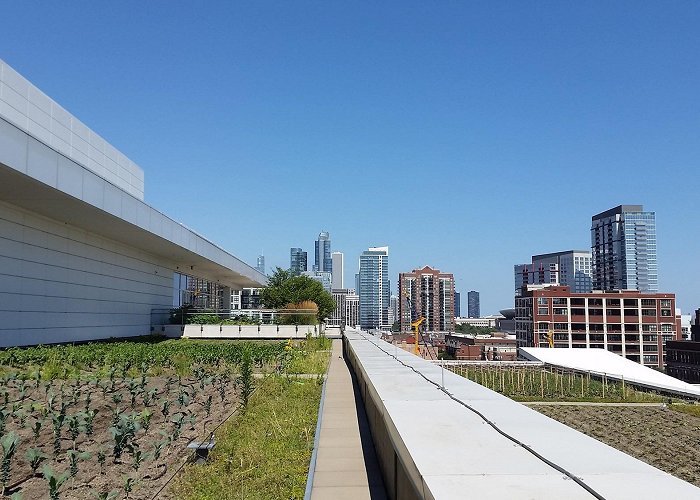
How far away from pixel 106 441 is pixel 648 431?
11.8 metres

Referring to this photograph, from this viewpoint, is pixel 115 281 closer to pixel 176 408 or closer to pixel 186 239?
pixel 186 239

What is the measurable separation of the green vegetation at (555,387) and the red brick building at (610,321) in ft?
321

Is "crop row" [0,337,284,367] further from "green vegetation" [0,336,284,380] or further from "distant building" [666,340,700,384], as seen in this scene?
"distant building" [666,340,700,384]

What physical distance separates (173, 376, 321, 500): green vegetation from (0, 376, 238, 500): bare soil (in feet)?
1.37

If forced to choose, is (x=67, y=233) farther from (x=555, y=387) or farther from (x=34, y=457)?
(x=34, y=457)

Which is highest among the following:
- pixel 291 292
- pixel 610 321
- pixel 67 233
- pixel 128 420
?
pixel 67 233

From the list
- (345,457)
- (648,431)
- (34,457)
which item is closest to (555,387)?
→ (648,431)

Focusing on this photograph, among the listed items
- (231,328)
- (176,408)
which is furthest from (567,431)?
(231,328)

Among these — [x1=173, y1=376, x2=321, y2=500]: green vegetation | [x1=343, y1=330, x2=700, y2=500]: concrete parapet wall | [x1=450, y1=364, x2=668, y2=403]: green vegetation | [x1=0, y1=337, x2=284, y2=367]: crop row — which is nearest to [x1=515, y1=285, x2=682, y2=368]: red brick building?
[x1=450, y1=364, x2=668, y2=403]: green vegetation

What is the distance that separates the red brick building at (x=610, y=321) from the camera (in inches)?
4577

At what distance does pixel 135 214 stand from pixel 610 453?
89.0ft

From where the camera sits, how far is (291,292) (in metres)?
59.5

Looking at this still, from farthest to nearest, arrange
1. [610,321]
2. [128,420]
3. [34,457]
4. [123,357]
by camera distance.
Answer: [610,321] < [123,357] < [128,420] < [34,457]

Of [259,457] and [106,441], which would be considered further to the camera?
[106,441]
